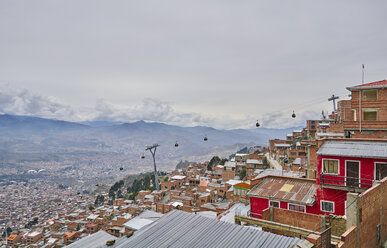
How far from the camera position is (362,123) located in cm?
1762

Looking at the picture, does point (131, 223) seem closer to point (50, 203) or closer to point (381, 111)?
point (381, 111)

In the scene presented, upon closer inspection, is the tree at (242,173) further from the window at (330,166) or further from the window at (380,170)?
the window at (380,170)

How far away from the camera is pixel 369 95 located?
1820 centimetres

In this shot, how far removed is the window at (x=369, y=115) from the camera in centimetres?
1796

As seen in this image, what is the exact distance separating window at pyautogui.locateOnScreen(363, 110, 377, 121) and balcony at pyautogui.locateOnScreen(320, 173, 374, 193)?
383 inches

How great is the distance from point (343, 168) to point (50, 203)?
115 metres

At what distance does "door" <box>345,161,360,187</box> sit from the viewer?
1106 centimetres

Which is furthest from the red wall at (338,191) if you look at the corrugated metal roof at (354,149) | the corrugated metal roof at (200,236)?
the corrugated metal roof at (200,236)

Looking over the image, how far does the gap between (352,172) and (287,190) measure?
3.80 meters

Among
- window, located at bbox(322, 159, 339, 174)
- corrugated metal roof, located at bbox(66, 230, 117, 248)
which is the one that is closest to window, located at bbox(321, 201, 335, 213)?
window, located at bbox(322, 159, 339, 174)

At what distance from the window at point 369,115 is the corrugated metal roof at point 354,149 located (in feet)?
28.7

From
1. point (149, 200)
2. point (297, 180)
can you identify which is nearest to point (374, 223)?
point (297, 180)

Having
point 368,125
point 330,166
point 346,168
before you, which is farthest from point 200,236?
point 368,125

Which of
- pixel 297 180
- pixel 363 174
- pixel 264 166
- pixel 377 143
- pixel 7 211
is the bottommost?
pixel 7 211
